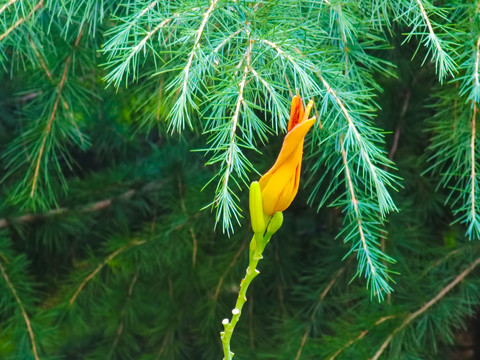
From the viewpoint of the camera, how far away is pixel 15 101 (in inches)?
52.9

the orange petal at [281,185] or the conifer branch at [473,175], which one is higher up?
the orange petal at [281,185]

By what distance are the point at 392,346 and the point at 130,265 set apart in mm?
492

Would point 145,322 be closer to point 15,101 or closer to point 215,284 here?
point 215,284

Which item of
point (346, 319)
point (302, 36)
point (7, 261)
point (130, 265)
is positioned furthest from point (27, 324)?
point (302, 36)

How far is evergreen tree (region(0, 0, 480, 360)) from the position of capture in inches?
23.8

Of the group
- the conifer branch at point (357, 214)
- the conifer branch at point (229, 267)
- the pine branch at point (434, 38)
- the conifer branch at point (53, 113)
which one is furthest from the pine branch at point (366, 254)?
the conifer branch at point (229, 267)

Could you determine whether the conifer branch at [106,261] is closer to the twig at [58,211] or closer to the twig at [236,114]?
the twig at [58,211]

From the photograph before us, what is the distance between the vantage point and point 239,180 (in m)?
1.11

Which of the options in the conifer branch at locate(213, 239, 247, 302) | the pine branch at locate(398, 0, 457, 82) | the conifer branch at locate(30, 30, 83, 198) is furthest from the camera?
the conifer branch at locate(213, 239, 247, 302)

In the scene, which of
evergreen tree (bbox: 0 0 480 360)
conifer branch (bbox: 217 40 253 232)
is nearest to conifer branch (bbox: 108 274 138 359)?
evergreen tree (bbox: 0 0 480 360)

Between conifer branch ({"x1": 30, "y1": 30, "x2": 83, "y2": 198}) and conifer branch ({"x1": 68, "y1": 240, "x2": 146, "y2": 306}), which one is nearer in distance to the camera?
conifer branch ({"x1": 30, "y1": 30, "x2": 83, "y2": 198})

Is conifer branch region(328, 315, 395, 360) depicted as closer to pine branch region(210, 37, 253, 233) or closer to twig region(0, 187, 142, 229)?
pine branch region(210, 37, 253, 233)

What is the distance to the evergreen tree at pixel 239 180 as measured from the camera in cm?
61

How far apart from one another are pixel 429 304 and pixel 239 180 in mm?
366
